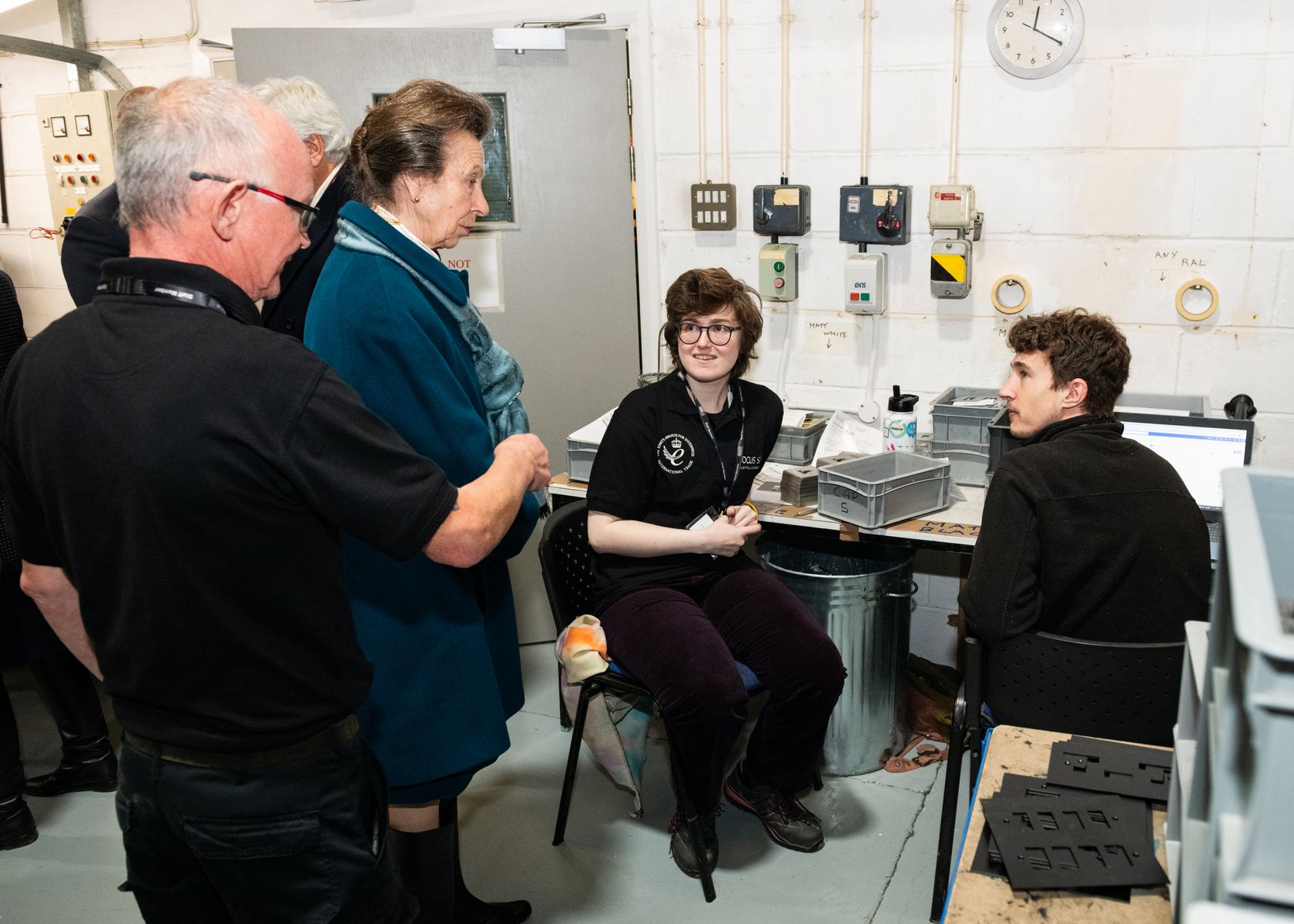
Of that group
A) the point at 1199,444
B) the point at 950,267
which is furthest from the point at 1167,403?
the point at 950,267

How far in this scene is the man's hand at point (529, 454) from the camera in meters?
1.54

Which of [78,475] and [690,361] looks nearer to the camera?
[78,475]

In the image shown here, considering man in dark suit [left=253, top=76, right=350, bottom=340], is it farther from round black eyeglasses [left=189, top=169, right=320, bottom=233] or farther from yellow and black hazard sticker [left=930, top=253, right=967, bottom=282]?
yellow and black hazard sticker [left=930, top=253, right=967, bottom=282]

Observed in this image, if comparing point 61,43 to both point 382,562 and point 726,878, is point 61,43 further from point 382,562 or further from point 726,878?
point 726,878

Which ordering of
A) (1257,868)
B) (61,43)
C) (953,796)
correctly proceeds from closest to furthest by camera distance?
(1257,868)
(953,796)
(61,43)

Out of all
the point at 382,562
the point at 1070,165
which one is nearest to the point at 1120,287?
the point at 1070,165

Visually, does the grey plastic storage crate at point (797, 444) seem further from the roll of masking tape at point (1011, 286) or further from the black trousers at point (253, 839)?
the black trousers at point (253, 839)

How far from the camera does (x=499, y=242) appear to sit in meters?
3.36

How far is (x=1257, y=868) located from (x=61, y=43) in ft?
14.4

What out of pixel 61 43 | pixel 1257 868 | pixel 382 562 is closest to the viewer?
pixel 1257 868

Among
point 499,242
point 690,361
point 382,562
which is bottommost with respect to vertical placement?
point 382,562

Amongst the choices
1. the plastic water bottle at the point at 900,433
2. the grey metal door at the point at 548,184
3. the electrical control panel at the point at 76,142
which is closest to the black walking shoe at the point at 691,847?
the plastic water bottle at the point at 900,433

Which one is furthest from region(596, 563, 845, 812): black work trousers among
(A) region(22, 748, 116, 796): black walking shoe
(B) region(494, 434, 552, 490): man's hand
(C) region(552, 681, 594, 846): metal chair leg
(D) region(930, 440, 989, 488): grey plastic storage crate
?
(A) region(22, 748, 116, 796): black walking shoe

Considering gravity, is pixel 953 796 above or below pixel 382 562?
below
